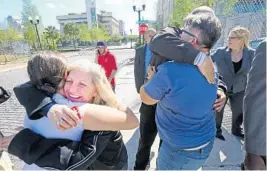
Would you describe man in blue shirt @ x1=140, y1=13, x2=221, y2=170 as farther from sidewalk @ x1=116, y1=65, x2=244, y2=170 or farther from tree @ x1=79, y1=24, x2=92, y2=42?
tree @ x1=79, y1=24, x2=92, y2=42

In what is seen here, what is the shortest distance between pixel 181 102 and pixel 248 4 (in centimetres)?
560

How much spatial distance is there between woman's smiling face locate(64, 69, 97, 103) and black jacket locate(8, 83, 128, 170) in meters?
0.12

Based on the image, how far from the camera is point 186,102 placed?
53.1 inches

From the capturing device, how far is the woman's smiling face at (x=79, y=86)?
1173mm

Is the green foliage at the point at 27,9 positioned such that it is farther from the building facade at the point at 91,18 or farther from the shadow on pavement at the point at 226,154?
the shadow on pavement at the point at 226,154

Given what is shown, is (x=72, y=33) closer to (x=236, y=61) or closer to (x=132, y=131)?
(x=132, y=131)

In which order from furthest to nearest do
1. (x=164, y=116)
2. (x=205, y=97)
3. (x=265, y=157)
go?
(x=164, y=116), (x=205, y=97), (x=265, y=157)

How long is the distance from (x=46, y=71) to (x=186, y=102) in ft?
2.79

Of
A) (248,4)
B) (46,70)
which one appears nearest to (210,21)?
(46,70)

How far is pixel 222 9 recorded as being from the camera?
7.25 metres

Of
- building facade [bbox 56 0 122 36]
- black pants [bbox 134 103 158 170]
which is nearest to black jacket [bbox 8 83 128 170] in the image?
black pants [bbox 134 103 158 170]

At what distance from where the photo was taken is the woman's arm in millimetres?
1030

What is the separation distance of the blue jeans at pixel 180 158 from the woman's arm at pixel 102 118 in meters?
0.53

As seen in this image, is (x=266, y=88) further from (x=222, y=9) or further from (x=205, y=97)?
(x=222, y=9)
